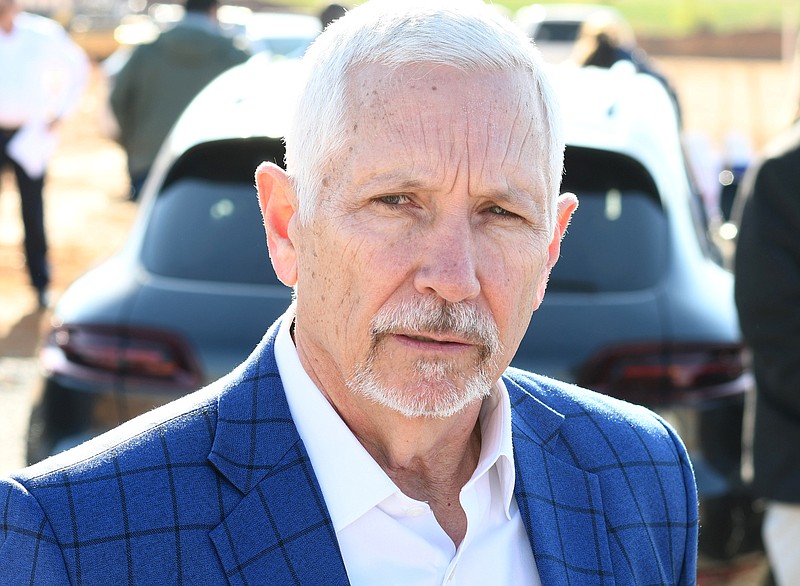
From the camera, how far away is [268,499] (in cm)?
175

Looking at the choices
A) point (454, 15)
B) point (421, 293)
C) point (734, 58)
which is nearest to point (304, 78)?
point (454, 15)

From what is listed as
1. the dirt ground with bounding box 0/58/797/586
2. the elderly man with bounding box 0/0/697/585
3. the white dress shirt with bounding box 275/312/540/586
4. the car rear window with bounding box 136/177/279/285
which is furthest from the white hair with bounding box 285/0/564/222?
the dirt ground with bounding box 0/58/797/586

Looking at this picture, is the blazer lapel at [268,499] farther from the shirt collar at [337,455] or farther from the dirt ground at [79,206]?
the dirt ground at [79,206]

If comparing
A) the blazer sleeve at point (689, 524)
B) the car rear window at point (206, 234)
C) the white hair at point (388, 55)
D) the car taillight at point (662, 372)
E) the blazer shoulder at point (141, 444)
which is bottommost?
the car taillight at point (662, 372)

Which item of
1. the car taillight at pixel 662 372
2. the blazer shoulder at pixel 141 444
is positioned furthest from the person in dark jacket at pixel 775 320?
the blazer shoulder at pixel 141 444

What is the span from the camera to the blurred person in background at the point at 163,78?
28.3ft

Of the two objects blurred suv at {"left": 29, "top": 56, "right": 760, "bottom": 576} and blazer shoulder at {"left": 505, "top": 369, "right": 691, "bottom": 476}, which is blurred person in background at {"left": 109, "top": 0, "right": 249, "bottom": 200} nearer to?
blurred suv at {"left": 29, "top": 56, "right": 760, "bottom": 576}

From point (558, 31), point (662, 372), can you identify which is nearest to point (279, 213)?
point (662, 372)

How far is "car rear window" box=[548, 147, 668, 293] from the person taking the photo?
4.01 m

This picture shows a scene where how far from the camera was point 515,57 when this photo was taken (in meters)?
1.81

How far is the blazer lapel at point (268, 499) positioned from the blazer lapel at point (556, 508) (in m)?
0.34

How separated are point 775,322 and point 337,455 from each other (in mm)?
2258

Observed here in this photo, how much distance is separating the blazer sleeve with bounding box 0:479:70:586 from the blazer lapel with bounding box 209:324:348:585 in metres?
0.21

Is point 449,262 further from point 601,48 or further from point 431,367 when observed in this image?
point 601,48
